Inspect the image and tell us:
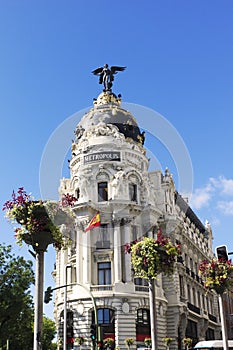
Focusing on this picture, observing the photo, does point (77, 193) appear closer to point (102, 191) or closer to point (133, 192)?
point (102, 191)

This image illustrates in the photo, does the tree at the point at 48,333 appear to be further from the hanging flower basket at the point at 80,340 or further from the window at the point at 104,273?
the window at the point at 104,273

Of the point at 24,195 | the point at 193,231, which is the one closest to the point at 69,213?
the point at 24,195

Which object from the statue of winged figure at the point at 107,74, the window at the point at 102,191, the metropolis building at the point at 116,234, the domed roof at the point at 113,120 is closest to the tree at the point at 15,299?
the metropolis building at the point at 116,234

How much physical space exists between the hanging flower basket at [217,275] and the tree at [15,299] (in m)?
23.6

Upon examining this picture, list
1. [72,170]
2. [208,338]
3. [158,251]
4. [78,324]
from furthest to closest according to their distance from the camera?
1. [208,338]
2. [72,170]
3. [78,324]
4. [158,251]

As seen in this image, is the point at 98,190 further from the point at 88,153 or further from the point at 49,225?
the point at 49,225

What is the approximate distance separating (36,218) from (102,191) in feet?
113

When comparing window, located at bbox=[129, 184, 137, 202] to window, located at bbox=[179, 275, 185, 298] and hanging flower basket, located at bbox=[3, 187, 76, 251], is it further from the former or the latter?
hanging flower basket, located at bbox=[3, 187, 76, 251]

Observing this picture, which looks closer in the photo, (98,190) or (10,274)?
(10,274)

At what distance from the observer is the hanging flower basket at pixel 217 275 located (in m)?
31.8

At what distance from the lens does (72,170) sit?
190 feet

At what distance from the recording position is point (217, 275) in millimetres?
31891

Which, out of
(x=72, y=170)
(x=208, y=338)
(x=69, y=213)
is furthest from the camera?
(x=208, y=338)

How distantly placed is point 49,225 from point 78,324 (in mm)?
31885
